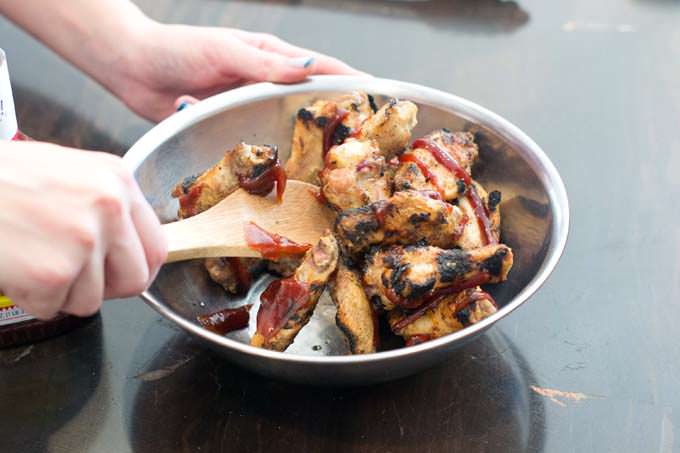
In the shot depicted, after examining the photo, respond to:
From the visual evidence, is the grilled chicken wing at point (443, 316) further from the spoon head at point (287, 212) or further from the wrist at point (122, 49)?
the wrist at point (122, 49)

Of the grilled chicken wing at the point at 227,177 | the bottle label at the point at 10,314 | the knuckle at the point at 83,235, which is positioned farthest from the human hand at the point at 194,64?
the knuckle at the point at 83,235

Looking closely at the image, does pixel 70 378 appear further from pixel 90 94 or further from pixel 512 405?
pixel 90 94

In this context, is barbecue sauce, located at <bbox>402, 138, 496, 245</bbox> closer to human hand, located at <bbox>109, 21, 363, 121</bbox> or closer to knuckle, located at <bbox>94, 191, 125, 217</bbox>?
human hand, located at <bbox>109, 21, 363, 121</bbox>

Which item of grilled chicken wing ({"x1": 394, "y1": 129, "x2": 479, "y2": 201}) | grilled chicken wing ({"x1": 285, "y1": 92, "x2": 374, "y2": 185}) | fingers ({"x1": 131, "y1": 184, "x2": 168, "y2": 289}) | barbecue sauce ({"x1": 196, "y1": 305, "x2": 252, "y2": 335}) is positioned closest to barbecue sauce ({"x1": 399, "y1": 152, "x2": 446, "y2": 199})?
grilled chicken wing ({"x1": 394, "y1": 129, "x2": 479, "y2": 201})

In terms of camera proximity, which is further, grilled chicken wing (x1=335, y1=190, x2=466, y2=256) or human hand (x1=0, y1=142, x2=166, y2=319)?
grilled chicken wing (x1=335, y1=190, x2=466, y2=256)

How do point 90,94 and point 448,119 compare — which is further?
point 90,94

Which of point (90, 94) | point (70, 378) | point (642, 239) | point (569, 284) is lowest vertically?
point (70, 378)

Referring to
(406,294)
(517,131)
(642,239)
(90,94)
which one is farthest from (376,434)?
(90,94)
